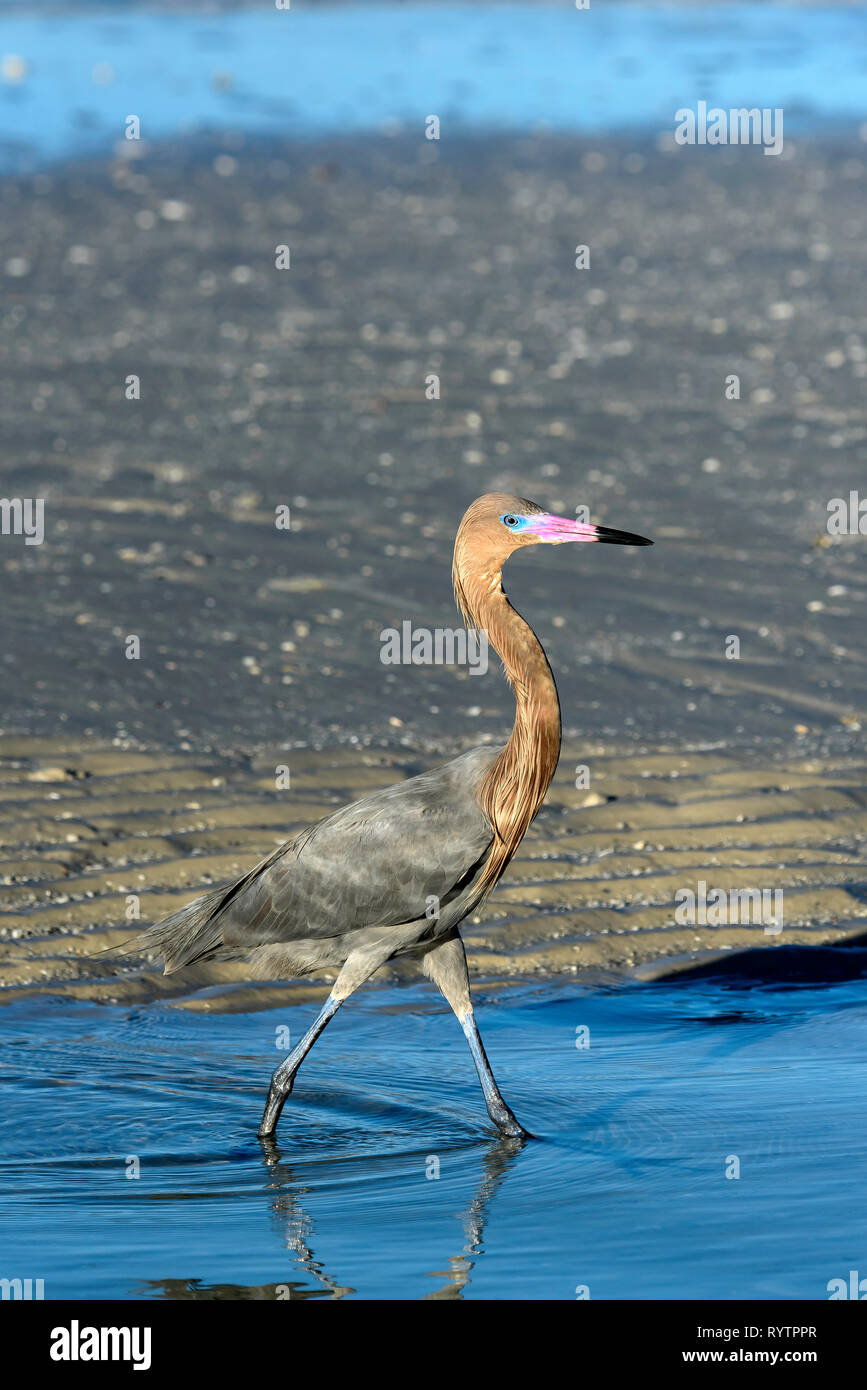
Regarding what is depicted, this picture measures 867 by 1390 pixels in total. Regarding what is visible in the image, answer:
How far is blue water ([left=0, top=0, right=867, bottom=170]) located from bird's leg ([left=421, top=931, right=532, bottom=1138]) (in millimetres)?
18719

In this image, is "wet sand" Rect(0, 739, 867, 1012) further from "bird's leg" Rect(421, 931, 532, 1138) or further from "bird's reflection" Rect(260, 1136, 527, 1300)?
"bird's reflection" Rect(260, 1136, 527, 1300)

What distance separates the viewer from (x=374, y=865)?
599 centimetres

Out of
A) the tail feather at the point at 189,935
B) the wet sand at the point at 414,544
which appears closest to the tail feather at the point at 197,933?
the tail feather at the point at 189,935

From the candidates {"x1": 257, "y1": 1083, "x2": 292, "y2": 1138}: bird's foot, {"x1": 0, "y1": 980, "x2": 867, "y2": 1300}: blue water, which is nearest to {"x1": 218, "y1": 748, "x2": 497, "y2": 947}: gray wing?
{"x1": 257, "y1": 1083, "x2": 292, "y2": 1138}: bird's foot

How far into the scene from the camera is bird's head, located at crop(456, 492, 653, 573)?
19.6ft

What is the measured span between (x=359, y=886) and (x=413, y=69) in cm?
3011

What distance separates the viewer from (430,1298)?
16.5 ft

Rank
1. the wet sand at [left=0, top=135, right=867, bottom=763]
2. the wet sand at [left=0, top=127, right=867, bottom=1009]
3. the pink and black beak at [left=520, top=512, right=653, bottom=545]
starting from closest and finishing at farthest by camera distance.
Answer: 1. the pink and black beak at [left=520, top=512, right=653, bottom=545]
2. the wet sand at [left=0, top=127, right=867, bottom=1009]
3. the wet sand at [left=0, top=135, right=867, bottom=763]

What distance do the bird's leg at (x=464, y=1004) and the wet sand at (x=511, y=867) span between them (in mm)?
1022

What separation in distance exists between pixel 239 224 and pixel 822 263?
615 centimetres

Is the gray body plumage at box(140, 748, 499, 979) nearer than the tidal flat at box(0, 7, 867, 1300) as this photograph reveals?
No

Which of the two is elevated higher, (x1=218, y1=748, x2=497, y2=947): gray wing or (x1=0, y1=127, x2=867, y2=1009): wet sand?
(x1=0, y1=127, x2=867, y2=1009): wet sand

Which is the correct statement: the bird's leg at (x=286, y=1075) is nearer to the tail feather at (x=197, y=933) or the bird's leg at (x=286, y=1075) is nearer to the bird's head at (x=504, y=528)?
the tail feather at (x=197, y=933)

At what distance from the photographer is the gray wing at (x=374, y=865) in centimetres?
596
